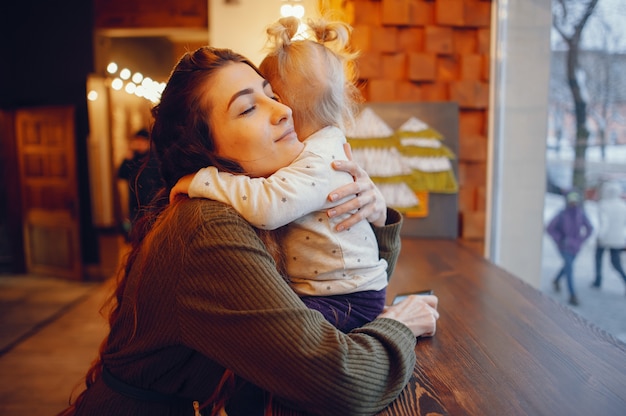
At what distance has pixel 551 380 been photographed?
39.6 inches

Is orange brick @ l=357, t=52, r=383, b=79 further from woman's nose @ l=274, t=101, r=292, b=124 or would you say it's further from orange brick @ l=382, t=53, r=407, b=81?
woman's nose @ l=274, t=101, r=292, b=124

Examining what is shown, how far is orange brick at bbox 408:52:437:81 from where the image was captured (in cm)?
271

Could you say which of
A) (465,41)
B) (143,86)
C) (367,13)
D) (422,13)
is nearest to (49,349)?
(143,86)

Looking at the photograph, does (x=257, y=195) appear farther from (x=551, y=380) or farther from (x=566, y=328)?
(x=566, y=328)

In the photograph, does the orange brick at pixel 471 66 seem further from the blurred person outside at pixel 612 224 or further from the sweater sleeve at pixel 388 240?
the sweater sleeve at pixel 388 240

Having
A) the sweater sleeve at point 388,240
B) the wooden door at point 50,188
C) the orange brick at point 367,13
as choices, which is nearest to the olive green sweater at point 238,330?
the sweater sleeve at point 388,240

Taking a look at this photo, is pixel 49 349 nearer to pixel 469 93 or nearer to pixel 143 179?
pixel 143 179

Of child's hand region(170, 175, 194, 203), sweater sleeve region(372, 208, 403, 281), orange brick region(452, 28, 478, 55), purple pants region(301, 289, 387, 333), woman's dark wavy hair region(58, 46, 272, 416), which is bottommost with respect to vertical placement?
purple pants region(301, 289, 387, 333)

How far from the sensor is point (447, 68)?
2.75 metres

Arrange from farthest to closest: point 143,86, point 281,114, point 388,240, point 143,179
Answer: point 143,86, point 143,179, point 388,240, point 281,114

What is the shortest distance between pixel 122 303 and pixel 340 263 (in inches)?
19.6

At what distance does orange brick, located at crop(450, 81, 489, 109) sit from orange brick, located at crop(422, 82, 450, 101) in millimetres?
35

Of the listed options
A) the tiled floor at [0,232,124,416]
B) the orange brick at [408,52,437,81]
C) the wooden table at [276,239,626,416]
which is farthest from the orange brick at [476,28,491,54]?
the tiled floor at [0,232,124,416]

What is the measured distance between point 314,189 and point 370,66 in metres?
1.82
